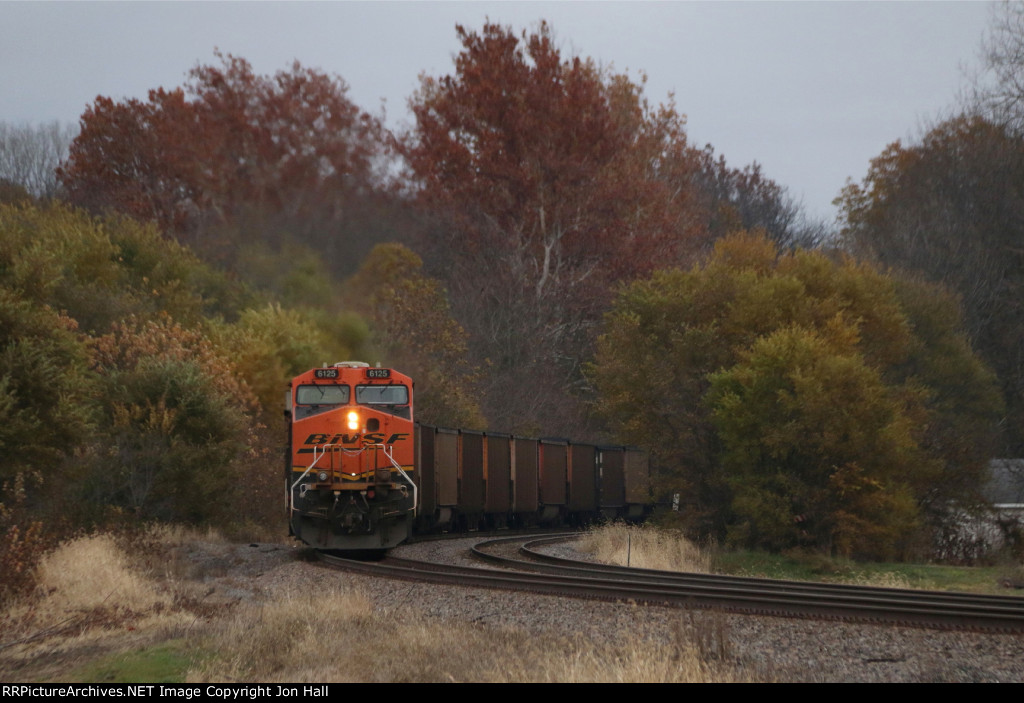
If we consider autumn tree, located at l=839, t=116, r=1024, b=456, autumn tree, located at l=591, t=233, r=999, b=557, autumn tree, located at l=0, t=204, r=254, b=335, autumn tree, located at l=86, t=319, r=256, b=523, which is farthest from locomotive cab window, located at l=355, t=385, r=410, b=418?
autumn tree, located at l=839, t=116, r=1024, b=456

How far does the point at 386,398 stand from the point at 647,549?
7179 mm

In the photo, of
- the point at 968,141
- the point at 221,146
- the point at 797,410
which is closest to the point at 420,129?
the point at 221,146

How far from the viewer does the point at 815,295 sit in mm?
32781

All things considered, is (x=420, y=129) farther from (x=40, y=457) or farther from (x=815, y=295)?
(x=40, y=457)

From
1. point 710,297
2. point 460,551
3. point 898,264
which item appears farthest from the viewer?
point 898,264

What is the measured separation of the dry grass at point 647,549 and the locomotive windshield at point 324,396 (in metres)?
6.64

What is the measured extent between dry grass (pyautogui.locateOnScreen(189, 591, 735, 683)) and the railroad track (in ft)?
6.65

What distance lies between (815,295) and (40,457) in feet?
77.6

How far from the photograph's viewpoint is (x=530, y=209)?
166ft

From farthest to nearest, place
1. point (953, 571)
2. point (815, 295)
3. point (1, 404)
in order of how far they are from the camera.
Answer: point (815, 295) < point (953, 571) < point (1, 404)

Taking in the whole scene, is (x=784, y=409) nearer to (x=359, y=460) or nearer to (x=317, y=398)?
(x=359, y=460)

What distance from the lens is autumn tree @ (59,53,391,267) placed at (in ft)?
144

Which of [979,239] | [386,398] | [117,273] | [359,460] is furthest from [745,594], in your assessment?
[979,239]

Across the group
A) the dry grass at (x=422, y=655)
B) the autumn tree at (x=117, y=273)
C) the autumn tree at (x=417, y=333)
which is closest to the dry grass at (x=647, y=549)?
the dry grass at (x=422, y=655)
